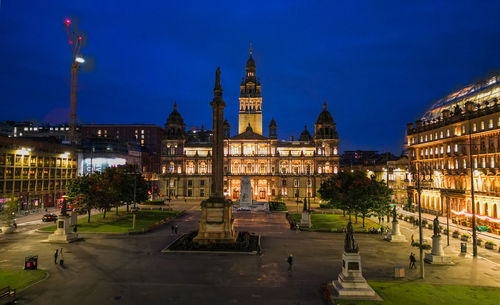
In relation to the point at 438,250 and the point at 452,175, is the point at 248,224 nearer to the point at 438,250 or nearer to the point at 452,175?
the point at 438,250

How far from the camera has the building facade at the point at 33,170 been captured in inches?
2640

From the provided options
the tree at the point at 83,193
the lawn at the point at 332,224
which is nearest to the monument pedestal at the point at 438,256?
the lawn at the point at 332,224

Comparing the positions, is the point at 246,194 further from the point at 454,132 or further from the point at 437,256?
the point at 437,256

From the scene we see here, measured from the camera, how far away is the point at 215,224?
119 ft

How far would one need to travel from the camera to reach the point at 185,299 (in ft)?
69.5

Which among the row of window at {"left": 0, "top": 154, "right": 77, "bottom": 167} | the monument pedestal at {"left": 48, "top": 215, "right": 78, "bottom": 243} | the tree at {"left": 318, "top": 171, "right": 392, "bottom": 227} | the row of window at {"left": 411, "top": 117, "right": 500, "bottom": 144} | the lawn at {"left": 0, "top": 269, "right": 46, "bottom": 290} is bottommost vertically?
the lawn at {"left": 0, "top": 269, "right": 46, "bottom": 290}

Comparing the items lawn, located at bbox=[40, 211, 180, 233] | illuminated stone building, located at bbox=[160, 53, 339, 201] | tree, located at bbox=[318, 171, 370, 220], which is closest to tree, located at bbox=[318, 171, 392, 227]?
tree, located at bbox=[318, 171, 370, 220]

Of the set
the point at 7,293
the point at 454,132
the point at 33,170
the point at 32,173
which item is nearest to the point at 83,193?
the point at 32,173

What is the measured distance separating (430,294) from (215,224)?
21.6 metres

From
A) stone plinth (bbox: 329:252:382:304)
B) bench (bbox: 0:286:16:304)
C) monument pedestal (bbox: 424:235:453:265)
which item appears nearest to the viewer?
bench (bbox: 0:286:16:304)

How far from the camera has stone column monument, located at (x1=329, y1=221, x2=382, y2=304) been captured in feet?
72.0

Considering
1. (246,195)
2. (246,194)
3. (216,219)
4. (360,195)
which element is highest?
(360,195)

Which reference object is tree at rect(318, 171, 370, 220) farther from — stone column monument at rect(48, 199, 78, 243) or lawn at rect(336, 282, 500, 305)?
stone column monument at rect(48, 199, 78, 243)

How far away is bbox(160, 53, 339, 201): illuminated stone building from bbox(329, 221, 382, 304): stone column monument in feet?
266
